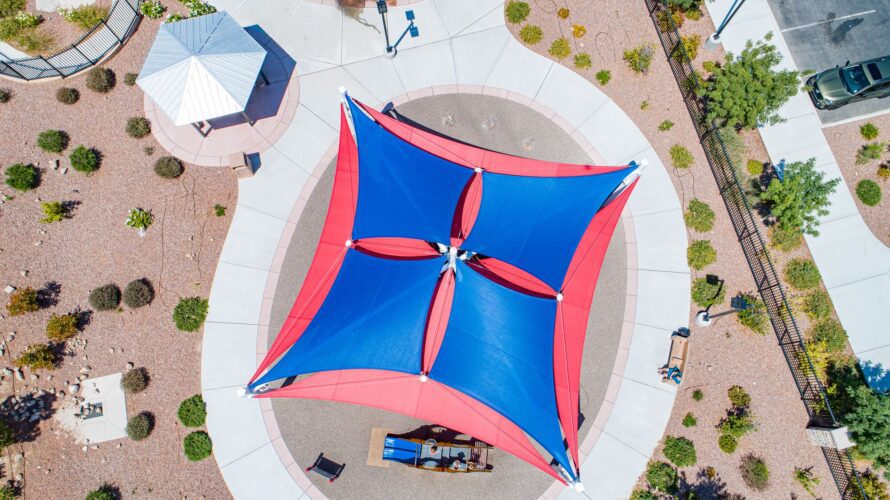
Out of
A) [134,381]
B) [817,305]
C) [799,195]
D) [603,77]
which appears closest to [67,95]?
[134,381]

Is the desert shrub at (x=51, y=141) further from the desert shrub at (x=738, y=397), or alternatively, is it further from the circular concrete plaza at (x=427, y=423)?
the desert shrub at (x=738, y=397)

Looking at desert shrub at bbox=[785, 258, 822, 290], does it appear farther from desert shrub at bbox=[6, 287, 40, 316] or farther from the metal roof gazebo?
desert shrub at bbox=[6, 287, 40, 316]

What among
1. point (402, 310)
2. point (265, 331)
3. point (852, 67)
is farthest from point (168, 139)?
point (852, 67)

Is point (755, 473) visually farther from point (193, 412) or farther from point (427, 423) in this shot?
point (193, 412)

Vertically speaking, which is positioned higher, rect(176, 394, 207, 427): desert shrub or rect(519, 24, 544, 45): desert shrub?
rect(519, 24, 544, 45): desert shrub

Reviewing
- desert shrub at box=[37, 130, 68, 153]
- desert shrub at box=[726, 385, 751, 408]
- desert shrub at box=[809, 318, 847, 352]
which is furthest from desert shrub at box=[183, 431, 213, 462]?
desert shrub at box=[809, 318, 847, 352]

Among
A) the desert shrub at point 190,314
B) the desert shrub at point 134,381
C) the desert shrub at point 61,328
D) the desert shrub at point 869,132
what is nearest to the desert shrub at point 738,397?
the desert shrub at point 869,132
